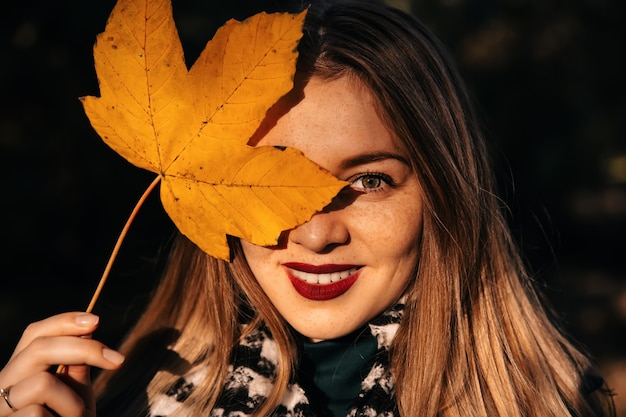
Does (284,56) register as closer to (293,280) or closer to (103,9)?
(293,280)

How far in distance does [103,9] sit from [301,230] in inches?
63.0

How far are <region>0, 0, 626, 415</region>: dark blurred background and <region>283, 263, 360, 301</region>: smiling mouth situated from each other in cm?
100

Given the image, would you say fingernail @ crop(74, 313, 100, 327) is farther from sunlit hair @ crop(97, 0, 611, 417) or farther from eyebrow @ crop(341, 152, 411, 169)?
eyebrow @ crop(341, 152, 411, 169)

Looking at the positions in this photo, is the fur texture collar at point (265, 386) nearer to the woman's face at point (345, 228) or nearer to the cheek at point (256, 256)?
the woman's face at point (345, 228)

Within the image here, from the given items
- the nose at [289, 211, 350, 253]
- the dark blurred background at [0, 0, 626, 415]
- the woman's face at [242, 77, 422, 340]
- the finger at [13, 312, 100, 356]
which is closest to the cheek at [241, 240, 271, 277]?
the woman's face at [242, 77, 422, 340]

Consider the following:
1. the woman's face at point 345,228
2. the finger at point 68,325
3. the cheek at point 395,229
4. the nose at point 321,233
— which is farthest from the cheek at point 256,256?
the finger at point 68,325

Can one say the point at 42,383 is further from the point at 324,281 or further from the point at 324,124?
the point at 324,124

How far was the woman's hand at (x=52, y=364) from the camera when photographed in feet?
4.89

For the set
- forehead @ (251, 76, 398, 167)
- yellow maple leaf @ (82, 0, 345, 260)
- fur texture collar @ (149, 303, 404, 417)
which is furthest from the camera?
fur texture collar @ (149, 303, 404, 417)

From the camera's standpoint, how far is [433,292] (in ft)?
6.07

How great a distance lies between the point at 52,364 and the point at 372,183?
0.79m

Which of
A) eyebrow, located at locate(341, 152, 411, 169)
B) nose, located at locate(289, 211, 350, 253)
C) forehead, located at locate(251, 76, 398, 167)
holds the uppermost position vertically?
forehead, located at locate(251, 76, 398, 167)

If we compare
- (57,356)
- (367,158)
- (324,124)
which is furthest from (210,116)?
(57,356)

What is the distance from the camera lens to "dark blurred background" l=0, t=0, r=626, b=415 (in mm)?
2975
